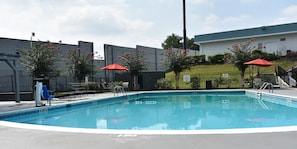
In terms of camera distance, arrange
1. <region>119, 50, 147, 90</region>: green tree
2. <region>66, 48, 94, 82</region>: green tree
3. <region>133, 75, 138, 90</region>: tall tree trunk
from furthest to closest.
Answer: <region>133, 75, 138, 90</region>: tall tree trunk → <region>119, 50, 147, 90</region>: green tree → <region>66, 48, 94, 82</region>: green tree

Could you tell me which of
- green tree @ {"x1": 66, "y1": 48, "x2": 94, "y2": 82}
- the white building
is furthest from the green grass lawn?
green tree @ {"x1": 66, "y1": 48, "x2": 94, "y2": 82}

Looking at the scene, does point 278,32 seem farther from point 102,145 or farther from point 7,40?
point 102,145

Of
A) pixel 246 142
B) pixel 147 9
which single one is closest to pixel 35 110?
pixel 246 142

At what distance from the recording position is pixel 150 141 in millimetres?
4445

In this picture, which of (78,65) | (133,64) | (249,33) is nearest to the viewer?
(78,65)

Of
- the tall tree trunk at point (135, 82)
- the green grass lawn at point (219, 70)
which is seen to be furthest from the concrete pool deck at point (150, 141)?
the green grass lawn at point (219, 70)

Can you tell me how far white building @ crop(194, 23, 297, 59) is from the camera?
2696cm

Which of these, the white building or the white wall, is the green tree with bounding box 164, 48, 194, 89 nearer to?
the white building

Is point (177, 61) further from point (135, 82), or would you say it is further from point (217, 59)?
point (217, 59)

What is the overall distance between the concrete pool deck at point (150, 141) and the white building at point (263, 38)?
22451 millimetres

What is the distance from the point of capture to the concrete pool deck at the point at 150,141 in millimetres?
4148

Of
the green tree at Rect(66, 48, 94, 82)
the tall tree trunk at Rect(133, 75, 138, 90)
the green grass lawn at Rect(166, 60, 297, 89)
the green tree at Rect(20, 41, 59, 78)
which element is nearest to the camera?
the green tree at Rect(20, 41, 59, 78)

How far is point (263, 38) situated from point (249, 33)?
1498mm

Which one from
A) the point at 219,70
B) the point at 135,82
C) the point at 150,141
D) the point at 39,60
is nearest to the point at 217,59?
the point at 219,70
